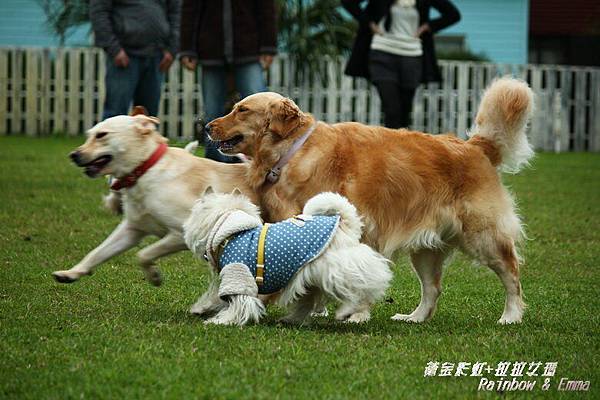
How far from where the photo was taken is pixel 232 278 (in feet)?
17.6

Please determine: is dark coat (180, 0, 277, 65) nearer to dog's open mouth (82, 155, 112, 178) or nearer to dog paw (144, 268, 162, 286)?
dog's open mouth (82, 155, 112, 178)

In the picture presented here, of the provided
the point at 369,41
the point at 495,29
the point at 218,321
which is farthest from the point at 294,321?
the point at 495,29

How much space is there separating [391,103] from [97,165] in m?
4.43

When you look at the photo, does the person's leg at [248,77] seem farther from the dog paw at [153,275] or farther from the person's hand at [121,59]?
the dog paw at [153,275]

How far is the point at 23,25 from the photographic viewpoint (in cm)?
2803

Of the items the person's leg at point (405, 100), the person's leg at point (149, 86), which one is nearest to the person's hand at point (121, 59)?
the person's leg at point (149, 86)

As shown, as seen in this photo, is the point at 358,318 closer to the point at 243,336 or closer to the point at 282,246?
the point at 282,246

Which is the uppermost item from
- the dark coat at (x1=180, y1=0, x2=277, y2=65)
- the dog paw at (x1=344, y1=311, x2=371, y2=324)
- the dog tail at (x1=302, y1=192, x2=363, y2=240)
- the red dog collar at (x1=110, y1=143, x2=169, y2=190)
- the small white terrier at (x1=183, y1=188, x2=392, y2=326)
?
the dark coat at (x1=180, y1=0, x2=277, y2=65)

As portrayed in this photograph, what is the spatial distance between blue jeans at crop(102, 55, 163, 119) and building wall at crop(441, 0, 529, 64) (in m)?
20.3

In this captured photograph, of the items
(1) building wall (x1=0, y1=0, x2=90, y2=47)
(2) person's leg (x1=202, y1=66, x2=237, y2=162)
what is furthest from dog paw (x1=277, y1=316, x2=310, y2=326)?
(1) building wall (x1=0, y1=0, x2=90, y2=47)

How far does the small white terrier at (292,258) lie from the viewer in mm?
5316

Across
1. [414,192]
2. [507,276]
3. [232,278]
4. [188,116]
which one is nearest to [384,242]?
[414,192]

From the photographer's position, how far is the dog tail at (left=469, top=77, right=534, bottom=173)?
6367 mm

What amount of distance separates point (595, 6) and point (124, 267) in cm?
2481
